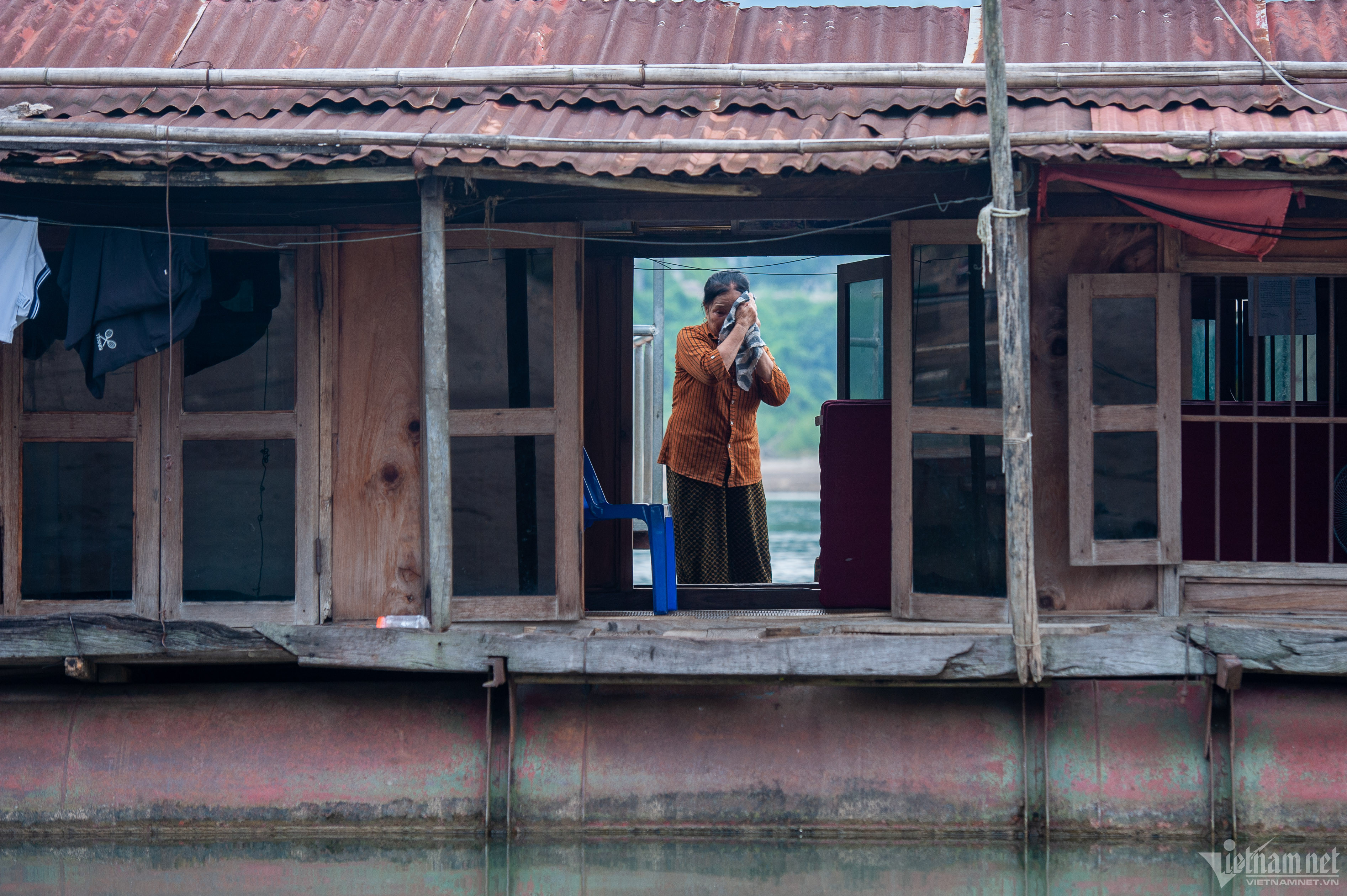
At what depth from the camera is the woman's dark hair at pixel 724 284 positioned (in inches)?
267

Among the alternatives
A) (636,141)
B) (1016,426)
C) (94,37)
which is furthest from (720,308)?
(94,37)

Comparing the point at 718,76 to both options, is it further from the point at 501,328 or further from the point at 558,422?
the point at 558,422

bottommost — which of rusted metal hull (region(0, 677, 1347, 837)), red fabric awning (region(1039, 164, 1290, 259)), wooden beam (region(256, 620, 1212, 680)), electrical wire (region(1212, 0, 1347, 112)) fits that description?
rusted metal hull (region(0, 677, 1347, 837))

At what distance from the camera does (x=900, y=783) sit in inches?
223

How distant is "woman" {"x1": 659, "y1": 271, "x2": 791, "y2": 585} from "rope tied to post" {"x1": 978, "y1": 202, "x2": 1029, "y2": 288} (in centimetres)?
179

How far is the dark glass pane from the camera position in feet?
20.1

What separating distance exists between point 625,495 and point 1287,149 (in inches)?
172

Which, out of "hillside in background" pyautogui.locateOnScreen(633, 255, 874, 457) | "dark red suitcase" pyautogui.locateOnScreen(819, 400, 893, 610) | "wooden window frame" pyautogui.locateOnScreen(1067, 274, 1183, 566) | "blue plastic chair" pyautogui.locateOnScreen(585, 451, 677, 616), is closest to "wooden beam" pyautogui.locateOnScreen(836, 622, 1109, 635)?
"wooden window frame" pyautogui.locateOnScreen(1067, 274, 1183, 566)

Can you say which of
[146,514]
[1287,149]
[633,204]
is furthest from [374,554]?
[1287,149]

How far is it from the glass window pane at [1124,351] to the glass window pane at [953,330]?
0.51 m

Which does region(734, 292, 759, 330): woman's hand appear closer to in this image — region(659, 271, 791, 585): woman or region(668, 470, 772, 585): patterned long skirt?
region(659, 271, 791, 585): woman

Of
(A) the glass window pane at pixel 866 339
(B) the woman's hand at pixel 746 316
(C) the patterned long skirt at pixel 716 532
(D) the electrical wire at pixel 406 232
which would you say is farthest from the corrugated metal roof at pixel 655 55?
(C) the patterned long skirt at pixel 716 532

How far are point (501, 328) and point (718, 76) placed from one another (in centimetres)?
168

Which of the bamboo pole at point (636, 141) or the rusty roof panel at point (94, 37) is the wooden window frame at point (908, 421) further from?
the rusty roof panel at point (94, 37)
